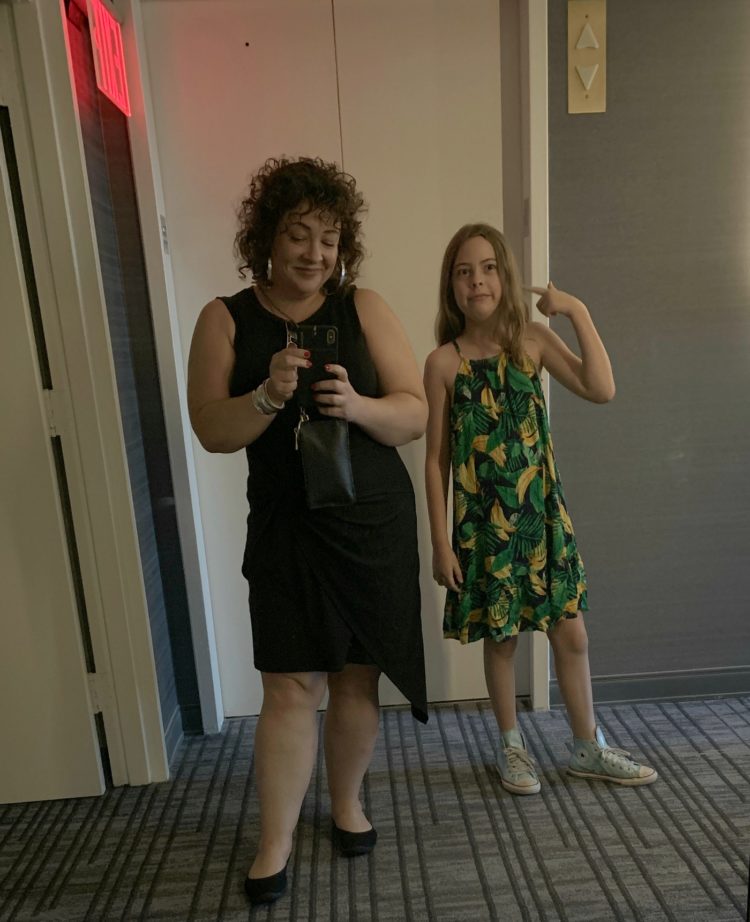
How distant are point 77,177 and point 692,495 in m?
1.88

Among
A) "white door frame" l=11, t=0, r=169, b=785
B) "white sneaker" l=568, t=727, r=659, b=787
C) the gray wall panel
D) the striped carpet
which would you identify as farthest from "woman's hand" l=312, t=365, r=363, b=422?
"white sneaker" l=568, t=727, r=659, b=787

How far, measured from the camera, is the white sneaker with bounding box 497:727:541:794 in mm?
1727

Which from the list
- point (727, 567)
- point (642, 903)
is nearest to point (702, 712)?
point (727, 567)

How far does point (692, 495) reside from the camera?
2043 millimetres

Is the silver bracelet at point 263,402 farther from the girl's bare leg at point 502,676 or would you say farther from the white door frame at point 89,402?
the girl's bare leg at point 502,676

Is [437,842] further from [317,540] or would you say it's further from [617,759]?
[317,540]

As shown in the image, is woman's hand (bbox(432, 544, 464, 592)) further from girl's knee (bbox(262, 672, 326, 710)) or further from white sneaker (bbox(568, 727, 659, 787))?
white sneaker (bbox(568, 727, 659, 787))

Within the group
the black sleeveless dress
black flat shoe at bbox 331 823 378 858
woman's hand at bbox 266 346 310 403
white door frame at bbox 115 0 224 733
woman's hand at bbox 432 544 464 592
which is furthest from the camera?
white door frame at bbox 115 0 224 733

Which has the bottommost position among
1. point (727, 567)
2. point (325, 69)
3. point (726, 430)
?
point (727, 567)

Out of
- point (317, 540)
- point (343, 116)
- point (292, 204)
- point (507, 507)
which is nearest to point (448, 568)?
point (507, 507)

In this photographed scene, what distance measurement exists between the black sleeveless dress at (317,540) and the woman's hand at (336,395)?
0.08 meters

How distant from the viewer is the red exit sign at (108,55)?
159 centimetres

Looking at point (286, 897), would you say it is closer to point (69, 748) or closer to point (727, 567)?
point (69, 748)

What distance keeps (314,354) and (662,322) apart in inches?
46.5
